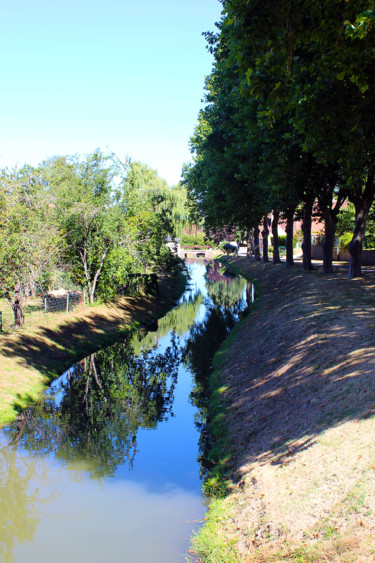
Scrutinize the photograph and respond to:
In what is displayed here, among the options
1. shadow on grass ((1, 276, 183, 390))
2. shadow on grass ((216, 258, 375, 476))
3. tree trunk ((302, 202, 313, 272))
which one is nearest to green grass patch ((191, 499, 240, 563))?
shadow on grass ((216, 258, 375, 476))

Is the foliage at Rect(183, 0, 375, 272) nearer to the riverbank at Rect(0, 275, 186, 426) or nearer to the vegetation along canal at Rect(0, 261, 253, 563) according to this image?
the vegetation along canal at Rect(0, 261, 253, 563)

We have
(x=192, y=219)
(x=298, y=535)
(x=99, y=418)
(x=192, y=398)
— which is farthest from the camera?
(x=192, y=219)

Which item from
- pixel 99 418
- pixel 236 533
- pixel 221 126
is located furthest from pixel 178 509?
pixel 221 126

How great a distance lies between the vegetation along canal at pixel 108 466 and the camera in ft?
27.0

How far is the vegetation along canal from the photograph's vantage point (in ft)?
27.0

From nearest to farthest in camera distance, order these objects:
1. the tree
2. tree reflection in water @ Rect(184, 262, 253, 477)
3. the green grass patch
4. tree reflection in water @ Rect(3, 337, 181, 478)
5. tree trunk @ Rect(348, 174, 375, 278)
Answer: the green grass patch
tree reflection in water @ Rect(3, 337, 181, 478)
tree reflection in water @ Rect(184, 262, 253, 477)
the tree
tree trunk @ Rect(348, 174, 375, 278)

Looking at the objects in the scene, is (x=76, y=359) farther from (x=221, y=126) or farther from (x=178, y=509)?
(x=221, y=126)

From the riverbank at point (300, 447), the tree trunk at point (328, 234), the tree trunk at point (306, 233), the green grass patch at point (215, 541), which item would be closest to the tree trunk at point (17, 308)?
the riverbank at point (300, 447)

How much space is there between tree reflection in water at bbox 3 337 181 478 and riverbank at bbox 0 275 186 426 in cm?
55

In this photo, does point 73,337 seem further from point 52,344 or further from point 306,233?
point 306,233

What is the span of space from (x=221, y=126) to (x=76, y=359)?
15942mm

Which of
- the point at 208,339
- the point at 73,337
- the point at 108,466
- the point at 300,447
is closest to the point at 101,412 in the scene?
the point at 108,466

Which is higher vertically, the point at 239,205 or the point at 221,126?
the point at 221,126

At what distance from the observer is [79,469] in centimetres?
1062
